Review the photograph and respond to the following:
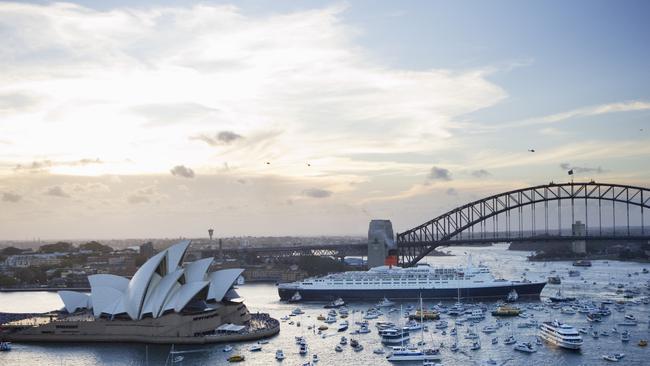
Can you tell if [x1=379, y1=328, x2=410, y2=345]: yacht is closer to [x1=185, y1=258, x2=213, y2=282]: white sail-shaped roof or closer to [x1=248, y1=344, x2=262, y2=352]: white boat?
[x1=248, y1=344, x2=262, y2=352]: white boat

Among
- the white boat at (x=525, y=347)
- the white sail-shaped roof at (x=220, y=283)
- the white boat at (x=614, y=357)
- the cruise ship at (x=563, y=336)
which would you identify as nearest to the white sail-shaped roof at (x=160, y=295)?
the white sail-shaped roof at (x=220, y=283)

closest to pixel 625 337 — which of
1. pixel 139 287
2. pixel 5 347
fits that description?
pixel 139 287

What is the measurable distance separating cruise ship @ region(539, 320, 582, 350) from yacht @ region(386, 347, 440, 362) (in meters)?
8.40

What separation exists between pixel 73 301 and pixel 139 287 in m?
8.57

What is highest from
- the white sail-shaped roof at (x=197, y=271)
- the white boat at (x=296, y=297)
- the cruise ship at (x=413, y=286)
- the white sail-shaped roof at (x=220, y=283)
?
the white sail-shaped roof at (x=197, y=271)

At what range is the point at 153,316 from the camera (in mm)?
52906

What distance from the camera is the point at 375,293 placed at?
7981cm

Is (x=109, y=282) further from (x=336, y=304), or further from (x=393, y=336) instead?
(x=336, y=304)

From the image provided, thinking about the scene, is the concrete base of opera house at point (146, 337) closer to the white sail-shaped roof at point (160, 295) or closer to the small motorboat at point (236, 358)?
the white sail-shaped roof at point (160, 295)

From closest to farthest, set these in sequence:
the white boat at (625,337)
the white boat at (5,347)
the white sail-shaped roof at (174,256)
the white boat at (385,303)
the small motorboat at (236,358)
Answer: the small motorboat at (236,358)
the white boat at (625,337)
the white boat at (5,347)
the white sail-shaped roof at (174,256)
the white boat at (385,303)

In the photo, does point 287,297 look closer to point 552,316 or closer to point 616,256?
point 552,316

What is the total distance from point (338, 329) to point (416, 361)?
1333cm

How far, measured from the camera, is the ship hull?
254 feet

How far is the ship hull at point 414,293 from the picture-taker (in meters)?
77.5
